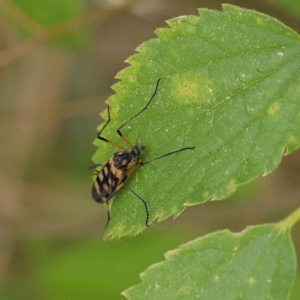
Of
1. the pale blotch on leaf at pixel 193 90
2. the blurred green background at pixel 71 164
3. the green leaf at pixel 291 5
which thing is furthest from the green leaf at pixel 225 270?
the blurred green background at pixel 71 164

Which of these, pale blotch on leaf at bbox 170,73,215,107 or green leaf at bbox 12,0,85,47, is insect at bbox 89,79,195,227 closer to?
pale blotch on leaf at bbox 170,73,215,107

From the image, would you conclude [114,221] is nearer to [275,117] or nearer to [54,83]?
[275,117]

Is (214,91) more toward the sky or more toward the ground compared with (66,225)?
more toward the ground

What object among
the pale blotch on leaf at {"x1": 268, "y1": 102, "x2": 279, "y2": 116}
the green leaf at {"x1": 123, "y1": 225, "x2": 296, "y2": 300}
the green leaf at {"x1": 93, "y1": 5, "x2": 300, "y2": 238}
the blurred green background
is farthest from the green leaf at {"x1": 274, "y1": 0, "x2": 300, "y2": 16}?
the green leaf at {"x1": 123, "y1": 225, "x2": 296, "y2": 300}

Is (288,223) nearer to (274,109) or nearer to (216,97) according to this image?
(274,109)

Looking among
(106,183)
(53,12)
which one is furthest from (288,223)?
(53,12)

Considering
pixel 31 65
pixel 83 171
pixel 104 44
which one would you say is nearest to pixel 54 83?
pixel 31 65
